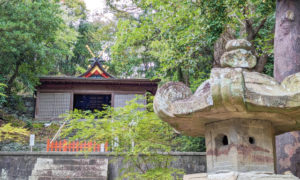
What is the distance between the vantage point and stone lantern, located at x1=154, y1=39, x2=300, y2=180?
10.1 ft

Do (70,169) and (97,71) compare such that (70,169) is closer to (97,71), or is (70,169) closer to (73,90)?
(73,90)

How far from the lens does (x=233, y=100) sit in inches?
118

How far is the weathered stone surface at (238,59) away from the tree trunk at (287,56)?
298 cm

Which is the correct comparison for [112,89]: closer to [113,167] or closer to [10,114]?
[10,114]

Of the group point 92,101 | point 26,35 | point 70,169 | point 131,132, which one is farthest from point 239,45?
point 92,101

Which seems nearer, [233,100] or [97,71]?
[233,100]

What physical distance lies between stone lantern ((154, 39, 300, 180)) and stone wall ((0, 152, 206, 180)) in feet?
20.1

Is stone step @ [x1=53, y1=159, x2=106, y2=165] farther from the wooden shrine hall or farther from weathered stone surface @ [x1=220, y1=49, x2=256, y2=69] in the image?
the wooden shrine hall

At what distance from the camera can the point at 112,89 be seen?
19.7 metres

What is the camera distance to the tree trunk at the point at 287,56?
226 inches

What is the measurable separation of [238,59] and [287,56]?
3281 millimetres

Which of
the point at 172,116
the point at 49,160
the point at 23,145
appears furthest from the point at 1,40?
the point at 172,116

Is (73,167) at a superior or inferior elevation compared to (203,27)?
inferior

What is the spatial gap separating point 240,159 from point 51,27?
45.1 ft
